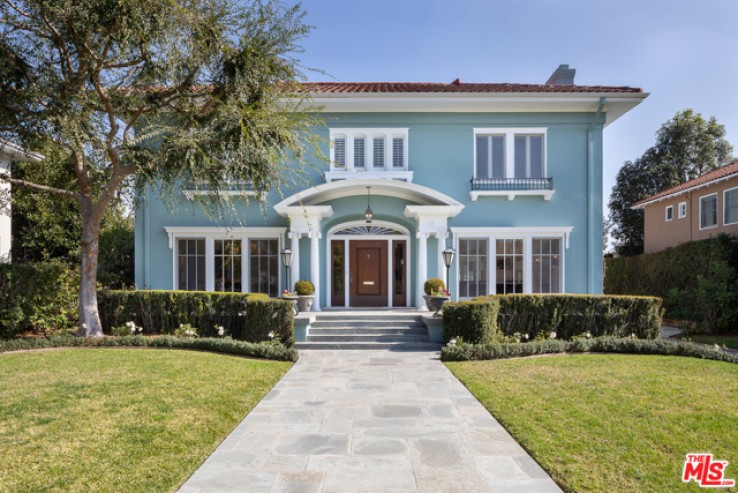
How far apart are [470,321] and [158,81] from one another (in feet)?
26.3

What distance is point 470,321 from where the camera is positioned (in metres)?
9.17

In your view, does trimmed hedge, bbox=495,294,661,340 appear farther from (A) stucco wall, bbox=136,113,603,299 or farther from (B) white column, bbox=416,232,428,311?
(A) stucco wall, bbox=136,113,603,299

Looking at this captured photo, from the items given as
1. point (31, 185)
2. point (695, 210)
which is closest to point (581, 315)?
point (31, 185)

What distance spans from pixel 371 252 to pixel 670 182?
81.6 ft

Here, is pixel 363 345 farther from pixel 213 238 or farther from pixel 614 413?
pixel 213 238

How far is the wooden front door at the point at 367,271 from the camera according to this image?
43.2 ft

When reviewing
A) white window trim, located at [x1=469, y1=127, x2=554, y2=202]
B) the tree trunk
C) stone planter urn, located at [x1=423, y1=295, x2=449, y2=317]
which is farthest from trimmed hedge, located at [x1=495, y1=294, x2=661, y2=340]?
the tree trunk

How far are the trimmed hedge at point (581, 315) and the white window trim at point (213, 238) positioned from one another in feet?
21.4

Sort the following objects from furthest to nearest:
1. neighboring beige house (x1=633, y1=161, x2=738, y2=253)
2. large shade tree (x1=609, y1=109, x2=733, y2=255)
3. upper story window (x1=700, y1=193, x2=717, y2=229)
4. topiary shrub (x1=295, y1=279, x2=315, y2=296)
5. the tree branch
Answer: large shade tree (x1=609, y1=109, x2=733, y2=255) < upper story window (x1=700, y1=193, x2=717, y2=229) < neighboring beige house (x1=633, y1=161, x2=738, y2=253) < topiary shrub (x1=295, y1=279, x2=315, y2=296) < the tree branch

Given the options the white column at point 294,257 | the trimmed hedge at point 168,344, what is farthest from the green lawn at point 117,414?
the white column at point 294,257

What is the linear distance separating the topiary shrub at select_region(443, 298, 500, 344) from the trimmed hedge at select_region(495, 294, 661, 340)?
2.62 feet

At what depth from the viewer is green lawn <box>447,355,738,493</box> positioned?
3.70 meters

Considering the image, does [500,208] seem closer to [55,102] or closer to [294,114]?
[294,114]

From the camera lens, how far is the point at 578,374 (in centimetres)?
704
